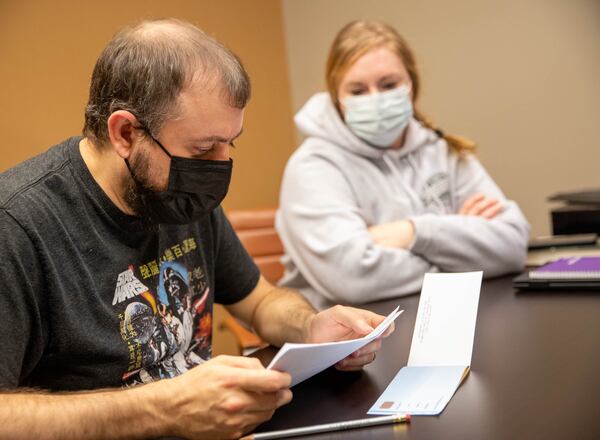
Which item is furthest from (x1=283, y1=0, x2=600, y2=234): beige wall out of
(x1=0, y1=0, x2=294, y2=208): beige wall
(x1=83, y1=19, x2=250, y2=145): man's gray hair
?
(x1=83, y1=19, x2=250, y2=145): man's gray hair

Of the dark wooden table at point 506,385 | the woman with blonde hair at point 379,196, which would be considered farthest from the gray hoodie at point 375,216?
the dark wooden table at point 506,385

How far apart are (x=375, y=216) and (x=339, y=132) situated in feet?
0.99

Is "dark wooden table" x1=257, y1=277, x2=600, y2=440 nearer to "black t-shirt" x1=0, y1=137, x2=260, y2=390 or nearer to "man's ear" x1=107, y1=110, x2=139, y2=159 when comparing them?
"black t-shirt" x1=0, y1=137, x2=260, y2=390

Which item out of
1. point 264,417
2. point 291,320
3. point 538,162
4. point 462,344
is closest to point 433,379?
point 462,344

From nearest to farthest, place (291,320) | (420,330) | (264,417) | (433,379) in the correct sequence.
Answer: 1. (264,417)
2. (433,379)
3. (420,330)
4. (291,320)

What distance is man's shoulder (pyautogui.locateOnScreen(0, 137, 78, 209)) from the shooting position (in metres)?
1.22

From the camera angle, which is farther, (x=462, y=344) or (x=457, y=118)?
(x=457, y=118)

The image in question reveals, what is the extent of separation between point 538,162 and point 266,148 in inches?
55.8

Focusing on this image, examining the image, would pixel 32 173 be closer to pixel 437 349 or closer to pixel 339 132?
pixel 437 349

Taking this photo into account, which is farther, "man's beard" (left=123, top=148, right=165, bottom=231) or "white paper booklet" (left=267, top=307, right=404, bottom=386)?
"man's beard" (left=123, top=148, right=165, bottom=231)

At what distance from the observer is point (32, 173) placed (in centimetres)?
130

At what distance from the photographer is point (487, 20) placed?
3357mm

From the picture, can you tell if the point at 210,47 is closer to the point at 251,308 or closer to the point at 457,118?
the point at 251,308

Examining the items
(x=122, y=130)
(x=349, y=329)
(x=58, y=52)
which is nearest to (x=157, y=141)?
(x=122, y=130)
